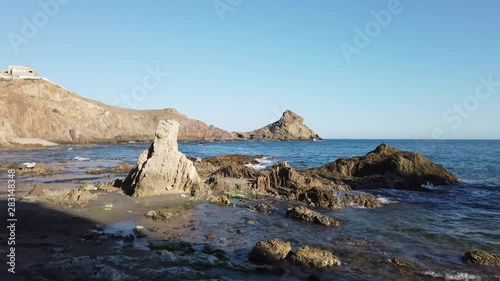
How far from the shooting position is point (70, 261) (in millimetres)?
9797

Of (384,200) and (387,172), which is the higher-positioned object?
(387,172)

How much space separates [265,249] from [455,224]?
12354 millimetres

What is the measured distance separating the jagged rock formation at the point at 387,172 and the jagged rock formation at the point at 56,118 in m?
76.9

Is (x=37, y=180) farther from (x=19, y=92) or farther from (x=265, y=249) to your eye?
(x=19, y=92)

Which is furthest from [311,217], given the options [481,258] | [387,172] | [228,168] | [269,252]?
[387,172]

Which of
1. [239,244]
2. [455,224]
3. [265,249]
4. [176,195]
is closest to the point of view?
[265,249]

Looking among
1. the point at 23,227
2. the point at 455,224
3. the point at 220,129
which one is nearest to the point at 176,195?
the point at 23,227

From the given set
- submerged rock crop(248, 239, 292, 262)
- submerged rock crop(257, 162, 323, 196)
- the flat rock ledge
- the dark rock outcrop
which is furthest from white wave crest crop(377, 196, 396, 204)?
submerged rock crop(248, 239, 292, 262)

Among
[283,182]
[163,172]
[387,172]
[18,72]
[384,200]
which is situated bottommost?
[384,200]

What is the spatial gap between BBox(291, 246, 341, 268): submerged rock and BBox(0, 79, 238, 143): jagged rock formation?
8617cm

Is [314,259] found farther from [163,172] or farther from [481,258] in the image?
[163,172]

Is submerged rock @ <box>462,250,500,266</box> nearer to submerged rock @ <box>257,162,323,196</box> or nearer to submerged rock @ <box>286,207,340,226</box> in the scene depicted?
submerged rock @ <box>286,207,340,226</box>

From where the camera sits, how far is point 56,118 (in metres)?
104

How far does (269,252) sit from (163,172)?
1237 cm
